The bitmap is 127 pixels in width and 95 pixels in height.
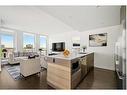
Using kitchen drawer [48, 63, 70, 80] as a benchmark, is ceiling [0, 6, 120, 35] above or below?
above

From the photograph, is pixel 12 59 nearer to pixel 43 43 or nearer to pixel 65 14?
pixel 43 43

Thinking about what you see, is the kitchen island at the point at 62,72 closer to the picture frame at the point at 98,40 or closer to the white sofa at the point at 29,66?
the white sofa at the point at 29,66

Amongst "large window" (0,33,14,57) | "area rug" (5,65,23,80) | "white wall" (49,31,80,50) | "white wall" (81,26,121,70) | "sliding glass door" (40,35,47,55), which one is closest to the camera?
"area rug" (5,65,23,80)

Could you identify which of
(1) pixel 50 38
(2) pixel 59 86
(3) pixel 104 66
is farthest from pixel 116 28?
(1) pixel 50 38

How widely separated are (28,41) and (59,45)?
2.53 metres

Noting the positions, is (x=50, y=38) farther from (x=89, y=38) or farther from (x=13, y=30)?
(x=89, y=38)

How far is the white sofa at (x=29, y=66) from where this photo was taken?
3250mm

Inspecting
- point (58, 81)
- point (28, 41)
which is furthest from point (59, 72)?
point (28, 41)

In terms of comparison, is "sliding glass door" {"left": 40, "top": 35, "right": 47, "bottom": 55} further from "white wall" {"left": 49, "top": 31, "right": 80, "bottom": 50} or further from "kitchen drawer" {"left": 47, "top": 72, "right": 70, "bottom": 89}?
"kitchen drawer" {"left": 47, "top": 72, "right": 70, "bottom": 89}

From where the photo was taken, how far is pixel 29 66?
336cm

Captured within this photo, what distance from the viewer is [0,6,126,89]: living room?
2582mm

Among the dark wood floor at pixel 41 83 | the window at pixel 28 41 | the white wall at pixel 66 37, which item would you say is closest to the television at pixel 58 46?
the white wall at pixel 66 37

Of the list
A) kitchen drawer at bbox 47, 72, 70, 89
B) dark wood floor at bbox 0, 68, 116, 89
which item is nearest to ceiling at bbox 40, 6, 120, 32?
kitchen drawer at bbox 47, 72, 70, 89

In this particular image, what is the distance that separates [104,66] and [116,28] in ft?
6.37
